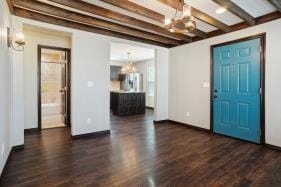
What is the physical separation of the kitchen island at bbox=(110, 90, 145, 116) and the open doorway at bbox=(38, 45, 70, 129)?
2.03 metres

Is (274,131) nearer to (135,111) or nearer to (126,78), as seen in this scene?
(135,111)

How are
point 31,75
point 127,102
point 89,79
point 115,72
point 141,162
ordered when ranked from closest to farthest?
1. point 141,162
2. point 89,79
3. point 31,75
4. point 127,102
5. point 115,72

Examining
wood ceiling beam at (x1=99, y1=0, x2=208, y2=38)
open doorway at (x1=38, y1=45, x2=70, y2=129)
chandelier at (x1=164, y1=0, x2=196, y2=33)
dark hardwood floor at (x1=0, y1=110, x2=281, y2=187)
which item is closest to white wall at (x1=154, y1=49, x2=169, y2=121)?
dark hardwood floor at (x1=0, y1=110, x2=281, y2=187)

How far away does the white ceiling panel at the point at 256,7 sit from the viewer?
2744 mm

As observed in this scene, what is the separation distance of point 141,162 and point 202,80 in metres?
2.84

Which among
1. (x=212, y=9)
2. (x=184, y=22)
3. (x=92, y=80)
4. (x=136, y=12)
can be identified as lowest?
(x=92, y=80)

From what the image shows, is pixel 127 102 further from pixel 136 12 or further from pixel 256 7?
pixel 256 7

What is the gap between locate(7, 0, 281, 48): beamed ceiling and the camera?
2.68 metres

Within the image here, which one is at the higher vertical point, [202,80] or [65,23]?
[65,23]

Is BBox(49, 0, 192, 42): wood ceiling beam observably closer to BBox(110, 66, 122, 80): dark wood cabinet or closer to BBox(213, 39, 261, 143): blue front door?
BBox(213, 39, 261, 143): blue front door

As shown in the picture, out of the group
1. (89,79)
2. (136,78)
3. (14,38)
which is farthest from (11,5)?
(136,78)

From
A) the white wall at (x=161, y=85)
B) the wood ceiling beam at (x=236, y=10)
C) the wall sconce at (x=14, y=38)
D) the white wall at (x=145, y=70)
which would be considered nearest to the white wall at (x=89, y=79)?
the wall sconce at (x=14, y=38)

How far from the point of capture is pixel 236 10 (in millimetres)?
2824

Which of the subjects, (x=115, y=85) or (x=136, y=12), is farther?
(x=115, y=85)
